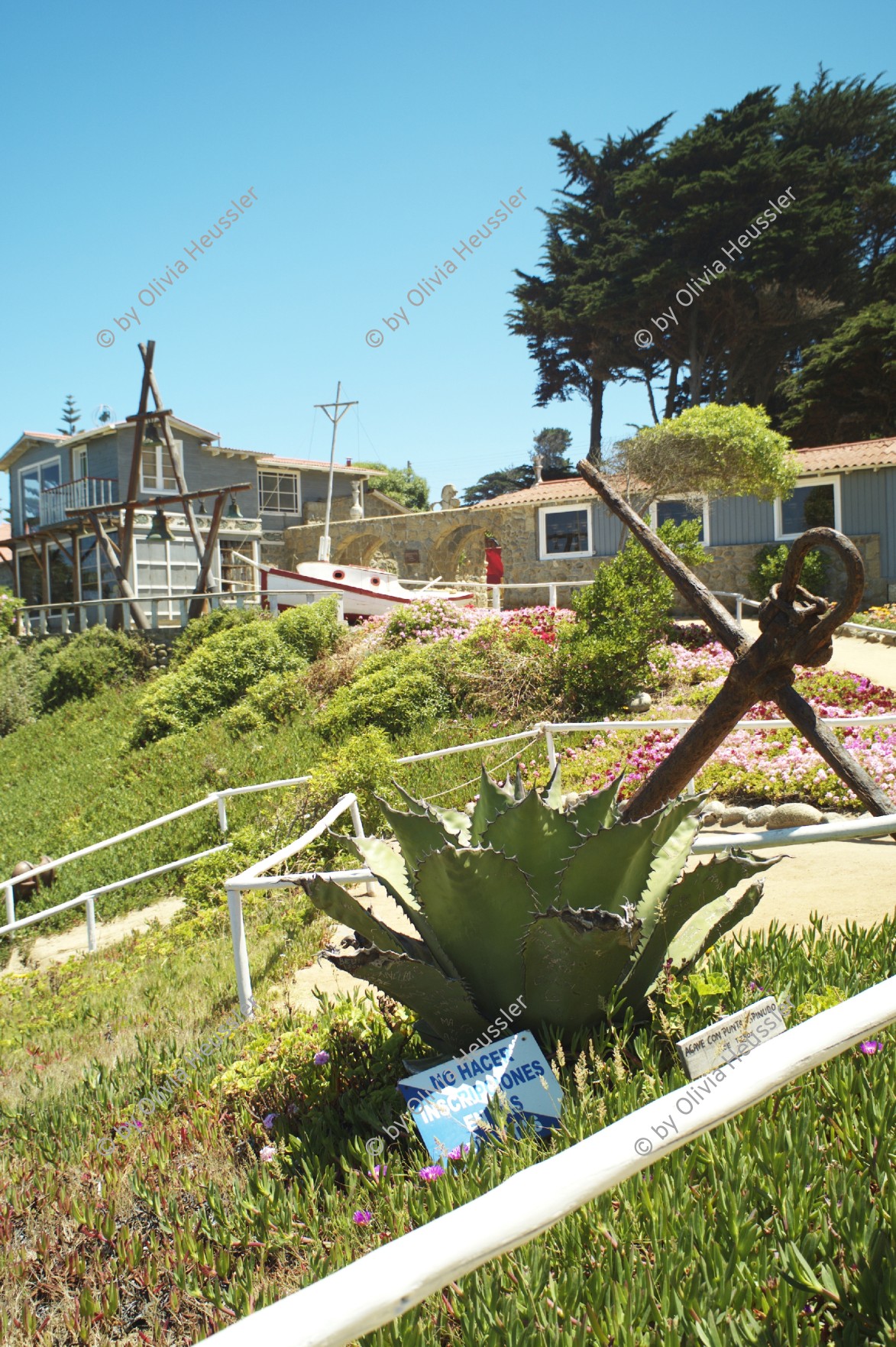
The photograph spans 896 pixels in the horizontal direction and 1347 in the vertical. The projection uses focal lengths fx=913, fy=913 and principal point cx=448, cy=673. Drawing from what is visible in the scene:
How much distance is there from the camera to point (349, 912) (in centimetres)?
242

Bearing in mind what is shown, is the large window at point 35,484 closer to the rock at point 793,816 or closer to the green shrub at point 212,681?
the green shrub at point 212,681

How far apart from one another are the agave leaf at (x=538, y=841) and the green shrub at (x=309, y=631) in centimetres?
1368

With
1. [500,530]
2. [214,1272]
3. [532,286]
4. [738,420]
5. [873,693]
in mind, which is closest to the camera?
[214,1272]

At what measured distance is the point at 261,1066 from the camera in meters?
2.86

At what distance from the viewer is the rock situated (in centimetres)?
663

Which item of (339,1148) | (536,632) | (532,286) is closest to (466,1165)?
(339,1148)

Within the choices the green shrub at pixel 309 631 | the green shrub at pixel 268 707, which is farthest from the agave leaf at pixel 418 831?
the green shrub at pixel 309 631

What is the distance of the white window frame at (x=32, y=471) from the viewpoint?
105 feet

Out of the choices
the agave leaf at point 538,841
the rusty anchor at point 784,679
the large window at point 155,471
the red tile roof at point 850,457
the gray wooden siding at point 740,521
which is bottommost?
the agave leaf at point 538,841

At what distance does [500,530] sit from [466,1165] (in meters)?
24.6

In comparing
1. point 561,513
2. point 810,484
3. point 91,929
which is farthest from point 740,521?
point 91,929

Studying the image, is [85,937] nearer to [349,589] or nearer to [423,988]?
[423,988]

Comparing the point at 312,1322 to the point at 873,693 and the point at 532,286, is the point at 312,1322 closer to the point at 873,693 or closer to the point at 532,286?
the point at 873,693

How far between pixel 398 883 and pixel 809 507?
67.8 ft
